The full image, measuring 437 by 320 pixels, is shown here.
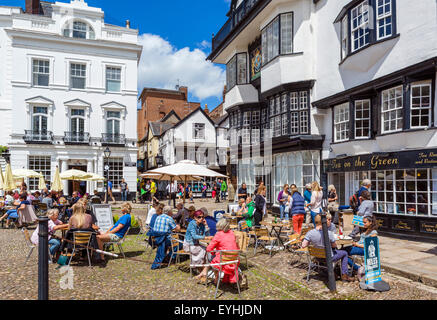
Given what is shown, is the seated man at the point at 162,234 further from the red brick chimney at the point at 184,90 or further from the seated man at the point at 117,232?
the red brick chimney at the point at 184,90

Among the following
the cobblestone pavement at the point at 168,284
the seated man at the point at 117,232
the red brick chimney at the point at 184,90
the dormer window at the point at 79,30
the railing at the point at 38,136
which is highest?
the red brick chimney at the point at 184,90

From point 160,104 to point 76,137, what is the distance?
96.5 feet

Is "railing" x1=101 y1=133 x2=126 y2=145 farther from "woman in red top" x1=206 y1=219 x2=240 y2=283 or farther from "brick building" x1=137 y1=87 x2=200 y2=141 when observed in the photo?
"brick building" x1=137 y1=87 x2=200 y2=141

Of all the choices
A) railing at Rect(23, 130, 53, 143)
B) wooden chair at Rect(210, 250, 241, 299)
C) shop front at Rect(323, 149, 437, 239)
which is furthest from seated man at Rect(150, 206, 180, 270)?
railing at Rect(23, 130, 53, 143)

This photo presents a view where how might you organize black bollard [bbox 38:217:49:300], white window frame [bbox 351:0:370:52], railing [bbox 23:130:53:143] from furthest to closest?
railing [bbox 23:130:53:143]
white window frame [bbox 351:0:370:52]
black bollard [bbox 38:217:49:300]

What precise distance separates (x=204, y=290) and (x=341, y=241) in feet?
10.1

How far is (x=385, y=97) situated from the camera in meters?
11.4

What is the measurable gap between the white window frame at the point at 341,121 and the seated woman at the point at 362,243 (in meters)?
7.60

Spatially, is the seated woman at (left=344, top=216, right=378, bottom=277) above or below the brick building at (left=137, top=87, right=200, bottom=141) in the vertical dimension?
below

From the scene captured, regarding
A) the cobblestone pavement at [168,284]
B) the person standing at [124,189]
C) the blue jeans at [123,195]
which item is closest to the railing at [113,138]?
the person standing at [124,189]

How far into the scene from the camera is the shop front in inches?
385

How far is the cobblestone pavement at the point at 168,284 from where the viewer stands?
5750 millimetres

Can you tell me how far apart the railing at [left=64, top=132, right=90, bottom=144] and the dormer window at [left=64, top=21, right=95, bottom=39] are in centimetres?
853

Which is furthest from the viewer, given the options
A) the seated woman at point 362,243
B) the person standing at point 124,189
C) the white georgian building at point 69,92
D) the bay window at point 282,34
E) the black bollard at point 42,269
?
the person standing at point 124,189
